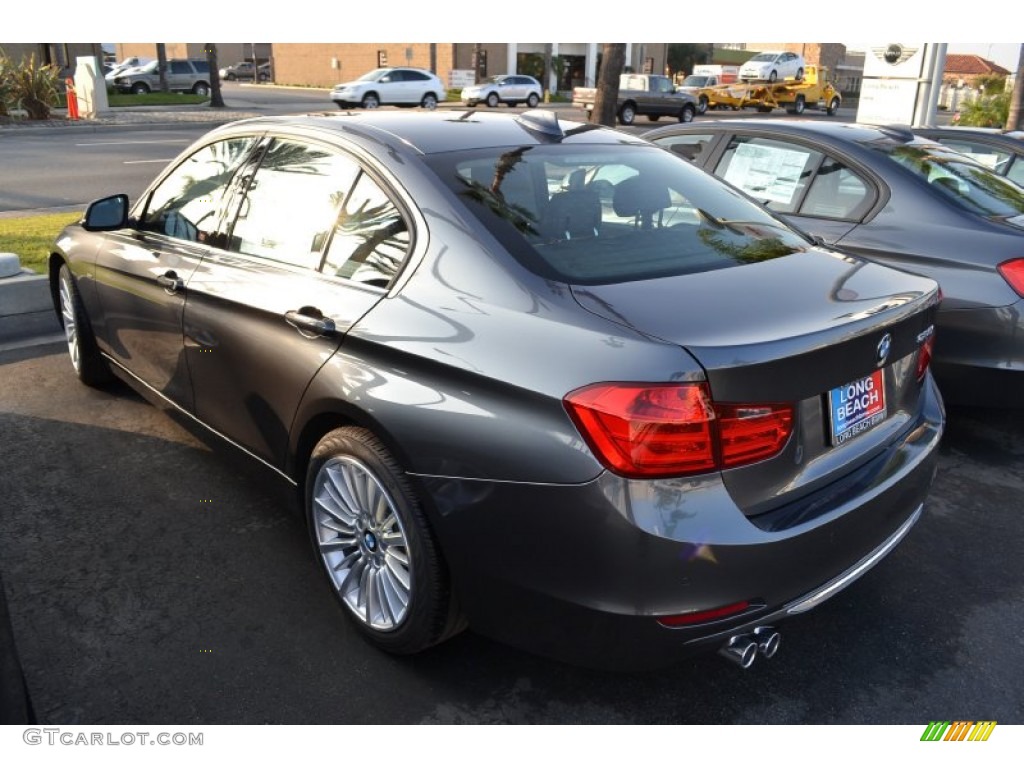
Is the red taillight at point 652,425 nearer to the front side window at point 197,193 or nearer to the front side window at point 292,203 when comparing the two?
the front side window at point 292,203

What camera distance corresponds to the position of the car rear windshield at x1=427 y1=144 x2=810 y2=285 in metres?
2.74


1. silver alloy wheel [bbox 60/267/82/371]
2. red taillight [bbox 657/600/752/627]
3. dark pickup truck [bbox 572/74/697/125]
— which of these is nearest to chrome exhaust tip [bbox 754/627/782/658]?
red taillight [bbox 657/600/752/627]

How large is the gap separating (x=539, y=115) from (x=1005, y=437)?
10.7 feet

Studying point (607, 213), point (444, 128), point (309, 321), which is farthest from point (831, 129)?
point (309, 321)

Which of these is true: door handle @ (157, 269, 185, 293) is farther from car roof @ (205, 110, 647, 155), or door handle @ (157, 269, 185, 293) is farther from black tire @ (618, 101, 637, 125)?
black tire @ (618, 101, 637, 125)

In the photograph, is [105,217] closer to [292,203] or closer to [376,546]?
[292,203]

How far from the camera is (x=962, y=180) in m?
5.08

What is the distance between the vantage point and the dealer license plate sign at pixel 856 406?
2.49 metres

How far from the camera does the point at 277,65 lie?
65.6 metres

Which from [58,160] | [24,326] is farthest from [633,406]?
[58,160]

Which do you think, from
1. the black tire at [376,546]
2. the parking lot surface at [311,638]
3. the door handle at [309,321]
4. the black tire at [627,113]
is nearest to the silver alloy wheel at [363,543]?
the black tire at [376,546]

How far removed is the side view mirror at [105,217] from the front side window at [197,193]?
15 centimetres

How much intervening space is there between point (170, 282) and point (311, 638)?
1.62m

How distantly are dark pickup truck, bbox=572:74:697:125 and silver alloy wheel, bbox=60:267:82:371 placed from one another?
99.9 ft
